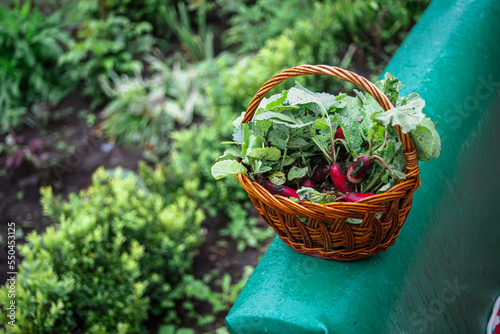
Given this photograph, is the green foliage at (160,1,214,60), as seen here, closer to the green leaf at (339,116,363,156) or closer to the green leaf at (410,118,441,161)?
the green leaf at (339,116,363,156)

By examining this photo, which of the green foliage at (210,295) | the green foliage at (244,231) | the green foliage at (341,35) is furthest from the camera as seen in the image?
the green foliage at (341,35)

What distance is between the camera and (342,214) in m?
0.92

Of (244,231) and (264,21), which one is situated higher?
(264,21)

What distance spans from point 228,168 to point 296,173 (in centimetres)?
18

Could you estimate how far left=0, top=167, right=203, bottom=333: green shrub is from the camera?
5.54ft

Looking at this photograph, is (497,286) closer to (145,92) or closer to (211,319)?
(211,319)

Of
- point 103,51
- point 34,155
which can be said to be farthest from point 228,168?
point 103,51

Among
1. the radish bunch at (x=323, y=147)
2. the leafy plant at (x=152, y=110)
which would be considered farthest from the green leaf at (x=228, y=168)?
the leafy plant at (x=152, y=110)

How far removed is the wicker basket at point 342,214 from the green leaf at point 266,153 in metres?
0.06

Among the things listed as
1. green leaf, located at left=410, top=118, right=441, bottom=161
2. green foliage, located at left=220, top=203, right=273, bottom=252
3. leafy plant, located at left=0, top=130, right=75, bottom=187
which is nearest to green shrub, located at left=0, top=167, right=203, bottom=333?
green foliage, located at left=220, top=203, right=273, bottom=252

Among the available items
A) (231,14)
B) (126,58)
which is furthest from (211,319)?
(231,14)

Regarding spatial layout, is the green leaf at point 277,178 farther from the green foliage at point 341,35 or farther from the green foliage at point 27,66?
the green foliage at point 27,66

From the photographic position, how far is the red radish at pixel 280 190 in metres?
1.04

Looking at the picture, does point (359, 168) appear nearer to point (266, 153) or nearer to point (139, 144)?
point (266, 153)
